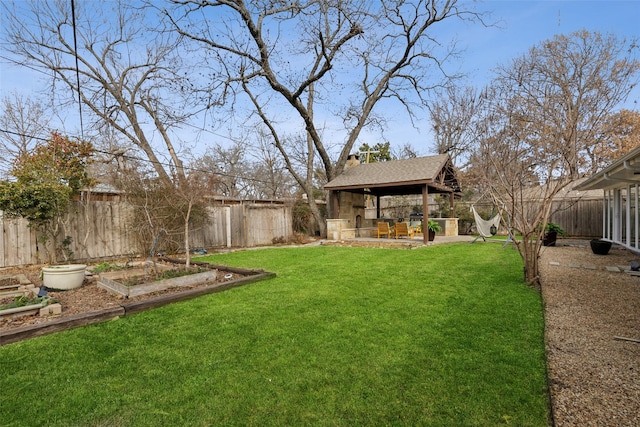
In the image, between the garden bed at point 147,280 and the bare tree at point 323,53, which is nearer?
the garden bed at point 147,280

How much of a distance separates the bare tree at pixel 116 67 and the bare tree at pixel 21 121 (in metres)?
1.40

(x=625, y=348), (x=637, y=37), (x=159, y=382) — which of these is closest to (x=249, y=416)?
(x=159, y=382)

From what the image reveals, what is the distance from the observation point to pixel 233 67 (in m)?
12.6

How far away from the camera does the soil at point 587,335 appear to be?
2.19 metres

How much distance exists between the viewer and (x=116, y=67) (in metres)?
14.9

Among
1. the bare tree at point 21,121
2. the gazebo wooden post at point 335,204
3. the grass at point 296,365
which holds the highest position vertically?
the bare tree at point 21,121

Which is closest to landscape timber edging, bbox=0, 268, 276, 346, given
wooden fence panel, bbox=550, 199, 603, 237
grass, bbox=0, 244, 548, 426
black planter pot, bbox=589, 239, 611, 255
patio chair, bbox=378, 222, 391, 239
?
grass, bbox=0, 244, 548, 426

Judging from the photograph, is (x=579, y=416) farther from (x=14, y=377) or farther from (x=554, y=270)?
(x=554, y=270)

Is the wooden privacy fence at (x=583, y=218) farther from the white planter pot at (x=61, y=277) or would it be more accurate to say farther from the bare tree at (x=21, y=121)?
the bare tree at (x=21, y=121)

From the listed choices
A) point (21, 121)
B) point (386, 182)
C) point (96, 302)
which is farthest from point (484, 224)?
point (21, 121)

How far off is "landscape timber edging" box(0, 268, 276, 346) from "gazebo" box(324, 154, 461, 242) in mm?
8492

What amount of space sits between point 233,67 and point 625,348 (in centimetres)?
1336

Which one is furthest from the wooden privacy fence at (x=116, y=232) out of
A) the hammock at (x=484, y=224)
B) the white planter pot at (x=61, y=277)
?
the hammock at (x=484, y=224)

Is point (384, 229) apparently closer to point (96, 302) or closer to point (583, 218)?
point (583, 218)
